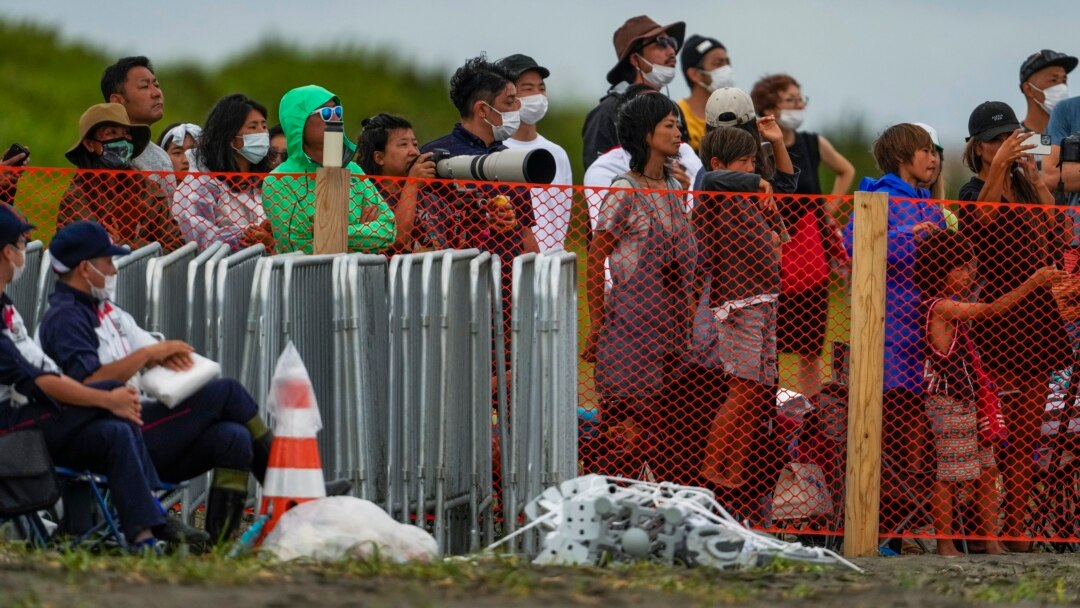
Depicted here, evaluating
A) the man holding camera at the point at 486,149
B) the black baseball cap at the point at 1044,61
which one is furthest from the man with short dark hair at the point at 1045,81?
the man holding camera at the point at 486,149

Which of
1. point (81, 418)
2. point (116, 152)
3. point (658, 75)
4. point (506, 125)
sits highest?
point (658, 75)

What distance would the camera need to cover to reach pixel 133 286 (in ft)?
30.6

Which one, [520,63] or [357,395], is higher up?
[520,63]

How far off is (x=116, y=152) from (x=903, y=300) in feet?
13.7

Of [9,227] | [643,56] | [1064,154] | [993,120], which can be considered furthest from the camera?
[643,56]

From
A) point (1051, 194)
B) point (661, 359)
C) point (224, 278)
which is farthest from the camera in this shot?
point (1051, 194)

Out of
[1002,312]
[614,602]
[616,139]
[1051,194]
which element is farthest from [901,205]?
[614,602]

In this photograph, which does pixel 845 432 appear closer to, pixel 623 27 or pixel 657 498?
pixel 657 498

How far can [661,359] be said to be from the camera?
32.8ft

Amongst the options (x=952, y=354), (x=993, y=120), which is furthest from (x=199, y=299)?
(x=993, y=120)

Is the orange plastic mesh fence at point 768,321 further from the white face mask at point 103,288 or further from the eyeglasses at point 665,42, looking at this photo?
the eyeglasses at point 665,42

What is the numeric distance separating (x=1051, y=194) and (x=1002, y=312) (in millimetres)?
1319

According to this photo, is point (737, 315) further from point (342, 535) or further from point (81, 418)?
point (81, 418)

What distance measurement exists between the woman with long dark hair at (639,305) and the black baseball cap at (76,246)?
272cm
